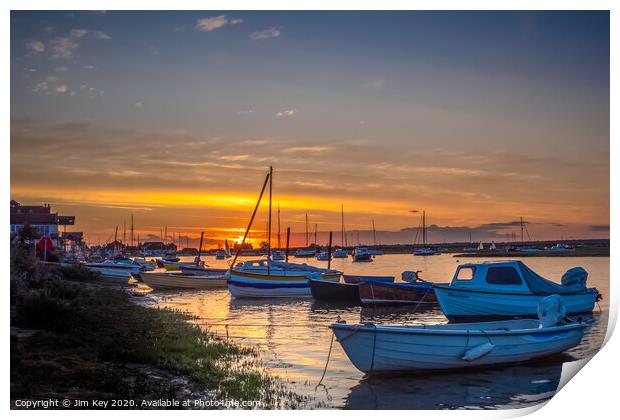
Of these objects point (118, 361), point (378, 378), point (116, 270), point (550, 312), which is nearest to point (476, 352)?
point (378, 378)

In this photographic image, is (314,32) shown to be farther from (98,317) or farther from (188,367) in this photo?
(98,317)

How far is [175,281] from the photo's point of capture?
39156 mm

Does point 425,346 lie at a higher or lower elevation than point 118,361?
higher

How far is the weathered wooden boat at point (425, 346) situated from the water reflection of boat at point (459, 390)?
236mm

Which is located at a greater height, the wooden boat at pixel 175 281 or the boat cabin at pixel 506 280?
the boat cabin at pixel 506 280

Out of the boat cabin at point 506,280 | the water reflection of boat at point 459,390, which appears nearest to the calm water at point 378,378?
the water reflection of boat at point 459,390

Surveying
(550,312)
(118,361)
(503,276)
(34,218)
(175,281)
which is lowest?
(175,281)

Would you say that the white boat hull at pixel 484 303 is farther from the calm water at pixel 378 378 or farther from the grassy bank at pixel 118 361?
the grassy bank at pixel 118 361

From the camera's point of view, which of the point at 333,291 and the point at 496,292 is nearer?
the point at 496,292

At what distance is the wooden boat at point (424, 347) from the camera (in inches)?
492

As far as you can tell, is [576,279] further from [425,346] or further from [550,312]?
[425,346]

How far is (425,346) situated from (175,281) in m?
28.4

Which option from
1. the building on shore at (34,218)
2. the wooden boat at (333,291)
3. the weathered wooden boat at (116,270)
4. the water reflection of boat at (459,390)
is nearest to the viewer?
the water reflection of boat at (459,390)
